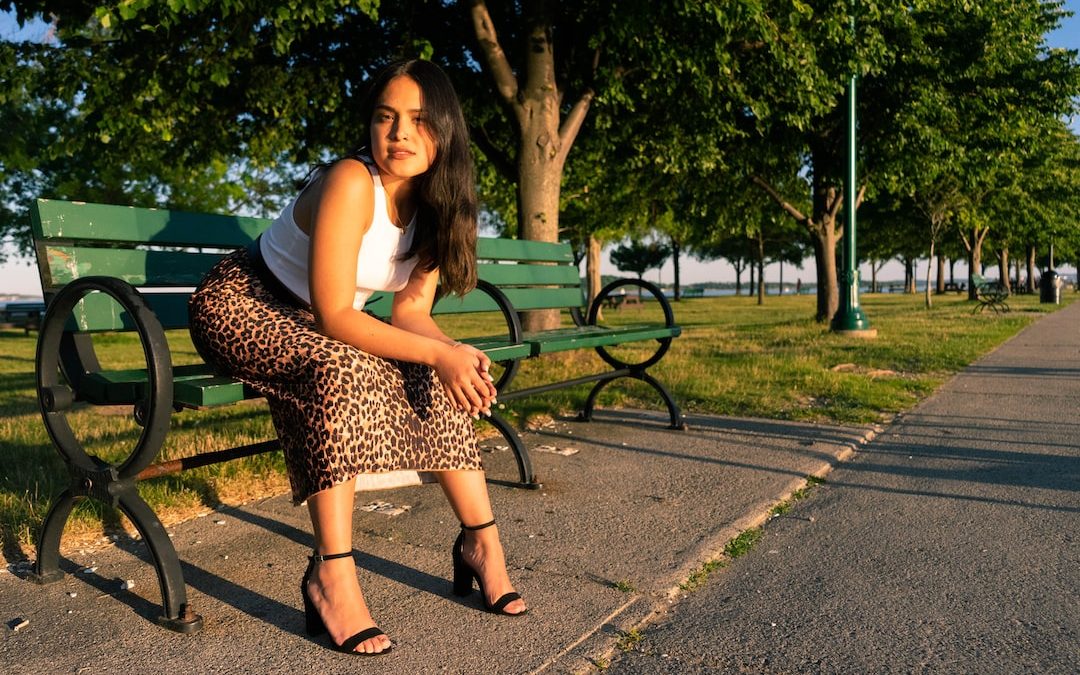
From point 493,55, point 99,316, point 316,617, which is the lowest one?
point 316,617

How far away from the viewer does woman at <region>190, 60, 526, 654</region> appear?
2160mm

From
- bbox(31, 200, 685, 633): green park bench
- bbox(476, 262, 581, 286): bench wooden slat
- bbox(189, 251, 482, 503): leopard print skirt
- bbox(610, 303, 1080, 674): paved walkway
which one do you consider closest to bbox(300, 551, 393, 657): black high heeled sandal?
bbox(189, 251, 482, 503): leopard print skirt

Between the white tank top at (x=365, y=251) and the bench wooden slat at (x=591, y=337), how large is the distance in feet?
3.96

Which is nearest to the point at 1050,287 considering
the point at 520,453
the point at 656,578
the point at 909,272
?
the point at 520,453

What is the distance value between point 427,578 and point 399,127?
4.38ft

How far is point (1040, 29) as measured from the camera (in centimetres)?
1677

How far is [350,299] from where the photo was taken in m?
2.26

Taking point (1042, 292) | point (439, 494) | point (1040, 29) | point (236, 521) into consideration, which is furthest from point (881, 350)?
point (1042, 292)

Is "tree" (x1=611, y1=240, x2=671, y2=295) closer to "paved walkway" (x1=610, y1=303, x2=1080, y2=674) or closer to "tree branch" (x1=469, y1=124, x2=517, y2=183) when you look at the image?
"tree branch" (x1=469, y1=124, x2=517, y2=183)

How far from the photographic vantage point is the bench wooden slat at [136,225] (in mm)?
2900

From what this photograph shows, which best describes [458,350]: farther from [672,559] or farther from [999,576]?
[999,576]

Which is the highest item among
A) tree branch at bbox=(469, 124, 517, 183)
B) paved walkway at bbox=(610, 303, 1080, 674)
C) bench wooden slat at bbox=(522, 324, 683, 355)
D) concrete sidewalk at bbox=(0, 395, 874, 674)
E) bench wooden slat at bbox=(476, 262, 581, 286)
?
tree branch at bbox=(469, 124, 517, 183)

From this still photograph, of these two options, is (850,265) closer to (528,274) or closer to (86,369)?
(528,274)

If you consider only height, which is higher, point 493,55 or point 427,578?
point 493,55
